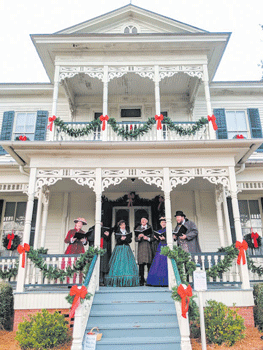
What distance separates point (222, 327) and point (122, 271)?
9.37 feet

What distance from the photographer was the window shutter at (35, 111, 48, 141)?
37.0ft

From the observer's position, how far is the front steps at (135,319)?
213 inches

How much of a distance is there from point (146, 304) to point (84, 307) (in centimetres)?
150

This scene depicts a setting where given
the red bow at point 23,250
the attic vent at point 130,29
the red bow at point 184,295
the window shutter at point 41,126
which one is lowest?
the red bow at point 184,295

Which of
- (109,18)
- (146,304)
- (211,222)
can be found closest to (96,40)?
(109,18)

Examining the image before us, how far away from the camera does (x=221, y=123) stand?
11.4m

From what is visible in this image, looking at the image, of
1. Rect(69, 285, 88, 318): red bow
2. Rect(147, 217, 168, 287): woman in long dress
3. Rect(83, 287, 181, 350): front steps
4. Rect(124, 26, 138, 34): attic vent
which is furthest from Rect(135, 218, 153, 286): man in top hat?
Result: Rect(124, 26, 138, 34): attic vent

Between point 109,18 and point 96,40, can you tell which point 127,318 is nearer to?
point 96,40

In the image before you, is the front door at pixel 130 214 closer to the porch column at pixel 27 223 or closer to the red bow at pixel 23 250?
the porch column at pixel 27 223

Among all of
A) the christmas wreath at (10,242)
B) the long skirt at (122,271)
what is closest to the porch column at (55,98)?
the long skirt at (122,271)

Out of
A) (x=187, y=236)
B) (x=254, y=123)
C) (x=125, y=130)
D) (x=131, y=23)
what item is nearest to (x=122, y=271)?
(x=187, y=236)

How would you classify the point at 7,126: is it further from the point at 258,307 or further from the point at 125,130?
the point at 258,307

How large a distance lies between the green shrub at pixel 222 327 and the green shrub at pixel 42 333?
281 centimetres

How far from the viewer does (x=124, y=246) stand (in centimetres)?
837
